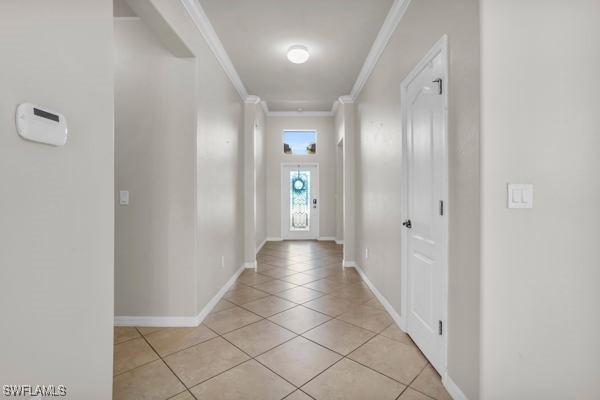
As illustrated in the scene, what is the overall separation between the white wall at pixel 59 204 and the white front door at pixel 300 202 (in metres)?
5.91

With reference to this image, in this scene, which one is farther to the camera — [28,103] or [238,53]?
[238,53]

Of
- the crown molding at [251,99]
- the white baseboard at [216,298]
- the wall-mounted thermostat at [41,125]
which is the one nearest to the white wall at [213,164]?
the white baseboard at [216,298]

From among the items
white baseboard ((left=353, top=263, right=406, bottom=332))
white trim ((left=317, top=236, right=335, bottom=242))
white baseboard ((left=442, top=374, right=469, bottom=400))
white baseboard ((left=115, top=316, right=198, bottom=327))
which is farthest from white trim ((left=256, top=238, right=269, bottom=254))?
white baseboard ((left=442, top=374, right=469, bottom=400))

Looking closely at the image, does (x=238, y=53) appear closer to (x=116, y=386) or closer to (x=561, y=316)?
(x=116, y=386)

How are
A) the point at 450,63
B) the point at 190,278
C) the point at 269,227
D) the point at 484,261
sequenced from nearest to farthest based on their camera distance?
the point at 484,261 < the point at 450,63 < the point at 190,278 < the point at 269,227

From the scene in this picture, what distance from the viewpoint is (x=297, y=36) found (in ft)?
10.1

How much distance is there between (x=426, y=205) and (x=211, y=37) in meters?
2.63

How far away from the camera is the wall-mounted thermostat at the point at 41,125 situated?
3.17 ft

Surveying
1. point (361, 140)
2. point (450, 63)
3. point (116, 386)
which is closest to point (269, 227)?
point (361, 140)

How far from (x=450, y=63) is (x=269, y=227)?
602cm

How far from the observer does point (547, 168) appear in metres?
1.42

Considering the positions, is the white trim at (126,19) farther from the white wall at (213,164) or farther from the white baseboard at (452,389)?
the white baseboard at (452,389)

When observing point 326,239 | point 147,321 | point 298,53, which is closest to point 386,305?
point 147,321

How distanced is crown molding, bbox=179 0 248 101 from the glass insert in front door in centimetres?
337
